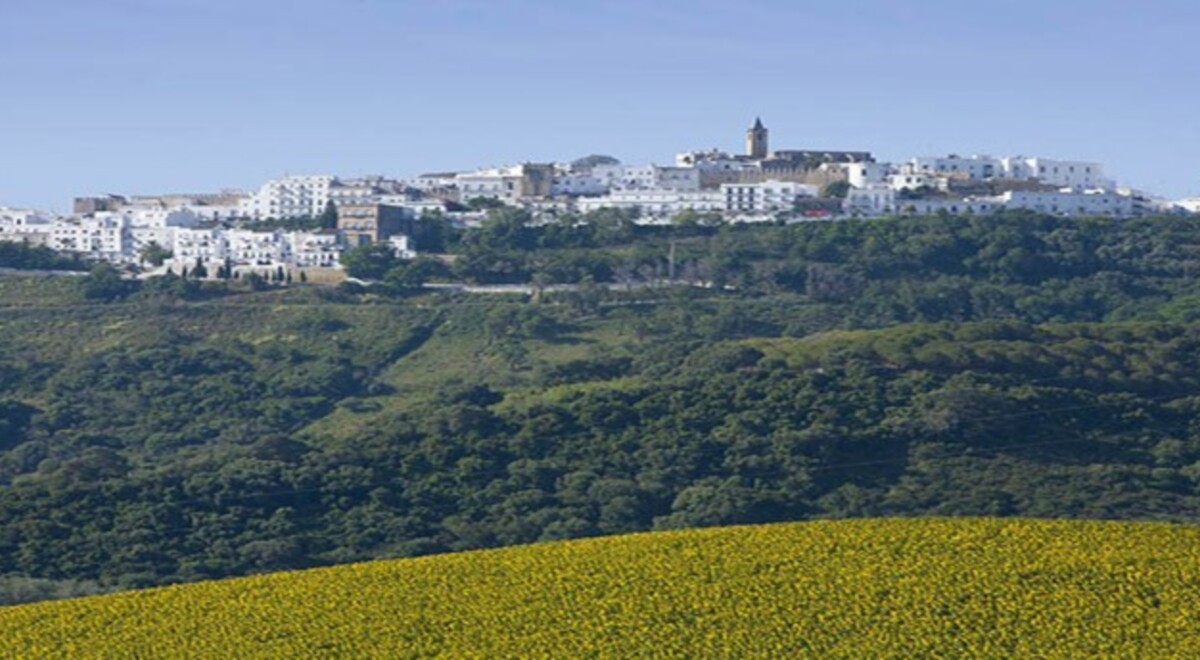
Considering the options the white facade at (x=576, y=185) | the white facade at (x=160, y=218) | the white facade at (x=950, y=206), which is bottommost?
the white facade at (x=160, y=218)

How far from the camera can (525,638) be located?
23969 mm

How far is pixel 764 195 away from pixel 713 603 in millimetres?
79883

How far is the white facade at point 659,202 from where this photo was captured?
102438 millimetres

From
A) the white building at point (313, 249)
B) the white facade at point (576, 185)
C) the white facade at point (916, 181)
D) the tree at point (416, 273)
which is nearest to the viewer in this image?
the tree at point (416, 273)

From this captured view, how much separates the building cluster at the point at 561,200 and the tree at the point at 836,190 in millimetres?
73

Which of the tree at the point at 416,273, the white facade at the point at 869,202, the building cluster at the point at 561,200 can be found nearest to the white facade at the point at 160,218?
the building cluster at the point at 561,200

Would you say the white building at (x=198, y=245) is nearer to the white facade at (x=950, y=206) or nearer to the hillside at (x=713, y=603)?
the white facade at (x=950, y=206)

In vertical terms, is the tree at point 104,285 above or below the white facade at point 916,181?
below

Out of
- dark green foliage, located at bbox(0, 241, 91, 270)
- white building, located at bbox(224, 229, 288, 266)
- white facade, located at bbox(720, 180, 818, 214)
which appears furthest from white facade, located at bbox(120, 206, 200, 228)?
white facade, located at bbox(720, 180, 818, 214)

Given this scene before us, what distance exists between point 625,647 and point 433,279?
61591 mm

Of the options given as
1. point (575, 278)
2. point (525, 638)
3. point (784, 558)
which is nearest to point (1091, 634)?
point (784, 558)

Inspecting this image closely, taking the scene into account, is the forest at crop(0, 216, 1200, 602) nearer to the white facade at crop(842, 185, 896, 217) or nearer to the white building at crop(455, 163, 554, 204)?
the white facade at crop(842, 185, 896, 217)

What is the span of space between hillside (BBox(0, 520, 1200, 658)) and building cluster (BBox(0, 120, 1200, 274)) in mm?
65492

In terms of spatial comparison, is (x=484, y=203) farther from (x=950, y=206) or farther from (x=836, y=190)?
(x=950, y=206)
